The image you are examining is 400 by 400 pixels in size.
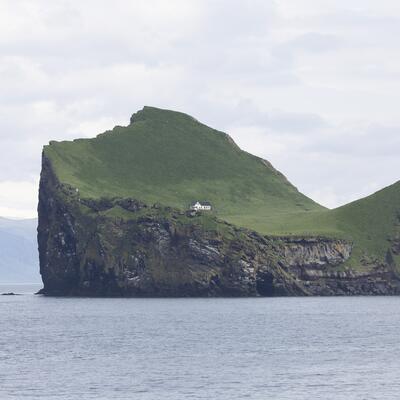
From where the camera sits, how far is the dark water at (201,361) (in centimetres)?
10762

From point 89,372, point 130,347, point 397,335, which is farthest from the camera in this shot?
point 397,335

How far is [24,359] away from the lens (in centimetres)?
A: 13712

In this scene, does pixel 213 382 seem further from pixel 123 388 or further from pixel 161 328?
pixel 161 328

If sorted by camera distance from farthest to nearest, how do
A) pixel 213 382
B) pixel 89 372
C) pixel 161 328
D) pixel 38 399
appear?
pixel 161 328
pixel 89 372
pixel 213 382
pixel 38 399

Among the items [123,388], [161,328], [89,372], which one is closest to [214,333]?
→ [161,328]

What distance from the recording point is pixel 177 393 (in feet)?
348

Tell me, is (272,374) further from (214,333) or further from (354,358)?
(214,333)

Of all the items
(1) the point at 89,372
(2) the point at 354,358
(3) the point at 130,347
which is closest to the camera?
(1) the point at 89,372

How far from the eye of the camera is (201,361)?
5212 inches

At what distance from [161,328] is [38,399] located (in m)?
85.2

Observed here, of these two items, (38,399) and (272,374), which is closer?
(38,399)

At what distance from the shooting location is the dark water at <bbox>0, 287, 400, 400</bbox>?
108 meters

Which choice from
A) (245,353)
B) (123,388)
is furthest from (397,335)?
(123,388)

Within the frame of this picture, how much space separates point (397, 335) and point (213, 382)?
6539 centimetres
